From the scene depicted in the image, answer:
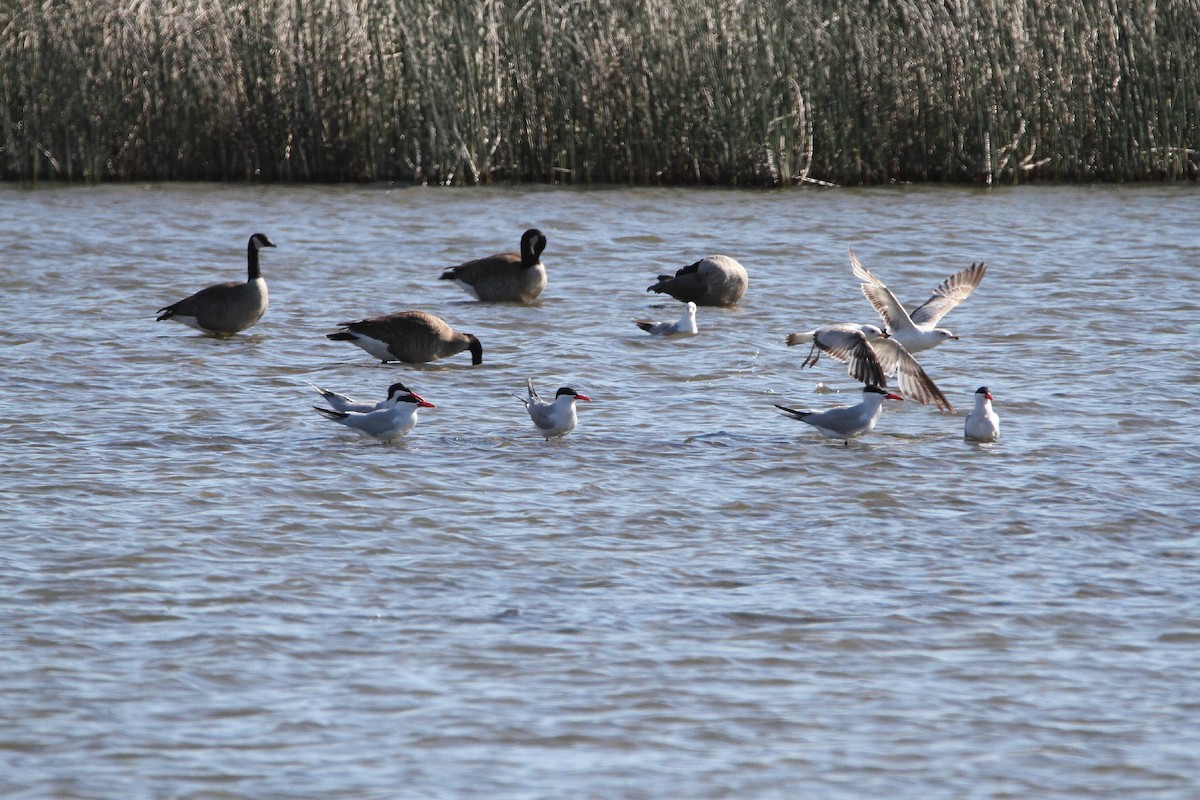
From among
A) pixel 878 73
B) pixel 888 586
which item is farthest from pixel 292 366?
pixel 878 73

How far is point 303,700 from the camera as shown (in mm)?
5453

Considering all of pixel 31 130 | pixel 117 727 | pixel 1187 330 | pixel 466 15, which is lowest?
pixel 117 727

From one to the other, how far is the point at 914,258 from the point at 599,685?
1119 centimetres

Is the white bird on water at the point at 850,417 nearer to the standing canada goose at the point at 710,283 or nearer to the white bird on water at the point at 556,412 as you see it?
the white bird on water at the point at 556,412

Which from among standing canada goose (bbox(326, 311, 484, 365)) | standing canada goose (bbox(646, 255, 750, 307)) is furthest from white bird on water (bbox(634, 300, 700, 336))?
standing canada goose (bbox(326, 311, 484, 365))

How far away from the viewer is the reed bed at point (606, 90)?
18.3 m

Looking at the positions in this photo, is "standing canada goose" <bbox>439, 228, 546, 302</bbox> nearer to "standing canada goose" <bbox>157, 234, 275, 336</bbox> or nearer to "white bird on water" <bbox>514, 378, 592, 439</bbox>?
"standing canada goose" <bbox>157, 234, 275, 336</bbox>

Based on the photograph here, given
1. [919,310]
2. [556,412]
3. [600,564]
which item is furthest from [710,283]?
[600,564]

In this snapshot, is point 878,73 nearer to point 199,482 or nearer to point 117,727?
point 199,482

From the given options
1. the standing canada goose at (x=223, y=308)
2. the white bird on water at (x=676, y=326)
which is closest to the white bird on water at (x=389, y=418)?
the standing canada goose at (x=223, y=308)

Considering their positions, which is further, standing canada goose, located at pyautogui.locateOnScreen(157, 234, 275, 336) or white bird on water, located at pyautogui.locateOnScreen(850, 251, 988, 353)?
standing canada goose, located at pyautogui.locateOnScreen(157, 234, 275, 336)

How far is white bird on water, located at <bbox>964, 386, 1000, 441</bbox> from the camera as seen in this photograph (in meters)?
9.09

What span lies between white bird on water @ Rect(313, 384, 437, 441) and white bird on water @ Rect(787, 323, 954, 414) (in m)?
2.72

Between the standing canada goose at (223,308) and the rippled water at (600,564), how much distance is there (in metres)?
0.29
